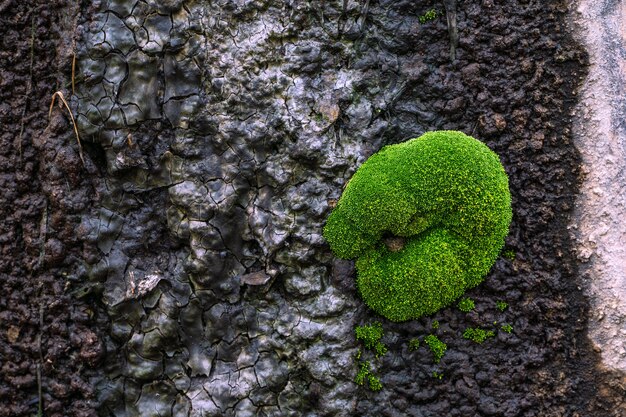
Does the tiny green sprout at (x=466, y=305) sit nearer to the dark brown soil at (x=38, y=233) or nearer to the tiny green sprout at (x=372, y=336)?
the tiny green sprout at (x=372, y=336)

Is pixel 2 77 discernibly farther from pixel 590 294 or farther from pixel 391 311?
pixel 590 294

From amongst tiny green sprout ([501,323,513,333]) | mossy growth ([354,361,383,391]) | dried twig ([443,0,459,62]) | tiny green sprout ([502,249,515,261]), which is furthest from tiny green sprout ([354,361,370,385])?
dried twig ([443,0,459,62])

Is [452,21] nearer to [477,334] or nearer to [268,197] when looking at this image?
[268,197]

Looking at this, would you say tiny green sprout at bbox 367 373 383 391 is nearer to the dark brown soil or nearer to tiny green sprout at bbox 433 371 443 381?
tiny green sprout at bbox 433 371 443 381

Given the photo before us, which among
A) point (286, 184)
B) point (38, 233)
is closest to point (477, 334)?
point (286, 184)

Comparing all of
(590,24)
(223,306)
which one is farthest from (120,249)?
(590,24)

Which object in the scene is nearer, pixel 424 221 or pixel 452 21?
pixel 424 221
